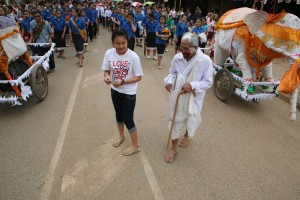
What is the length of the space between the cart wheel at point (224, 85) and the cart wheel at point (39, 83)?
396cm

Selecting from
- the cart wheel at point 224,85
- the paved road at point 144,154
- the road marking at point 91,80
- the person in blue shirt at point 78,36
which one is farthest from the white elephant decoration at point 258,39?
the person in blue shirt at point 78,36

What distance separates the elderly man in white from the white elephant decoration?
1.76 m

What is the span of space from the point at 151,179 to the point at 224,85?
319 cm

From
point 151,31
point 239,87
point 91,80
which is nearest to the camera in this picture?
point 239,87

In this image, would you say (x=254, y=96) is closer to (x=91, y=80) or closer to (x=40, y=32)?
(x=91, y=80)

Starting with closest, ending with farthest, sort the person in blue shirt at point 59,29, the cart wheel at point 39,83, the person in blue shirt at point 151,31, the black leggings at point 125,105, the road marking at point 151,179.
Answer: the road marking at point 151,179
the black leggings at point 125,105
the cart wheel at point 39,83
the person in blue shirt at point 151,31
the person in blue shirt at point 59,29

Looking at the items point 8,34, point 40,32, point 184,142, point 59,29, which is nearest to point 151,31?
point 59,29

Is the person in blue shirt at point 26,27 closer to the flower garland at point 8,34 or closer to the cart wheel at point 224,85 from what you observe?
the flower garland at point 8,34

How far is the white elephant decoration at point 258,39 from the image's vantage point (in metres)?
4.05

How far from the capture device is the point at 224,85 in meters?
5.32

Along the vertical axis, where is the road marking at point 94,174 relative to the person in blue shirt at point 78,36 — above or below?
below

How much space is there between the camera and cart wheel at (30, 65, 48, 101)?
4.58 metres

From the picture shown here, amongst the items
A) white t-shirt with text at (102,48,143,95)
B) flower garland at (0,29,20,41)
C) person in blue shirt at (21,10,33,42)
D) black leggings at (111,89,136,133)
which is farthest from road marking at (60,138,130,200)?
person in blue shirt at (21,10,33,42)

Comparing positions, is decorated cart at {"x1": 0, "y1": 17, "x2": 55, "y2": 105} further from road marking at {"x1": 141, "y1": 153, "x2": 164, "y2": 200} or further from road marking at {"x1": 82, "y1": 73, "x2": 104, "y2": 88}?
road marking at {"x1": 141, "y1": 153, "x2": 164, "y2": 200}
